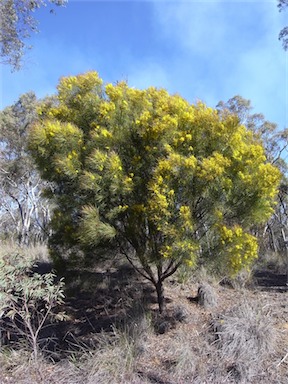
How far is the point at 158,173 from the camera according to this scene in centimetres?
538

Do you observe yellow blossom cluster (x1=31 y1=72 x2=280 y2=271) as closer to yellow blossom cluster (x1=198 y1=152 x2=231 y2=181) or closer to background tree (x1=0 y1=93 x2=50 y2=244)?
yellow blossom cluster (x1=198 y1=152 x2=231 y2=181)

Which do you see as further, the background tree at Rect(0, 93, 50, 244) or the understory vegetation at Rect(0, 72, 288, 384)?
the background tree at Rect(0, 93, 50, 244)

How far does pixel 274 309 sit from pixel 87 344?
360 centimetres

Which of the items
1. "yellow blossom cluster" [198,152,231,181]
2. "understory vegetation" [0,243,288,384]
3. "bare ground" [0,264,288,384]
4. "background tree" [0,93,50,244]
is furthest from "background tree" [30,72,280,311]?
"background tree" [0,93,50,244]

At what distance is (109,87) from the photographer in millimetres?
6086

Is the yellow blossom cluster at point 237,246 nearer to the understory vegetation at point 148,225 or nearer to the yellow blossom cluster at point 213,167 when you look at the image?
the understory vegetation at point 148,225

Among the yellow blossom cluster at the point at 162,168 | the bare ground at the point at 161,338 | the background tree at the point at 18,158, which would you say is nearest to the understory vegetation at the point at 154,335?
the bare ground at the point at 161,338

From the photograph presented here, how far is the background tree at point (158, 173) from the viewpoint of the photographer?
5.41 metres

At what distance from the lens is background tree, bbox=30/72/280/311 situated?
17.8 ft

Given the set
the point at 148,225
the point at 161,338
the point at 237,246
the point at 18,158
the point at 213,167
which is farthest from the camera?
the point at 18,158

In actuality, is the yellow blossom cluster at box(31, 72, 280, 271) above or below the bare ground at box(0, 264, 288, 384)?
above

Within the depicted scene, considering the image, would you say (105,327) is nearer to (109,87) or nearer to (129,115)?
(129,115)

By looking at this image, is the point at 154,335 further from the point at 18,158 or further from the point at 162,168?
the point at 18,158

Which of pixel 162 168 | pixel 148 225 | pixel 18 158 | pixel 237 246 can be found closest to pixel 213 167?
pixel 162 168
